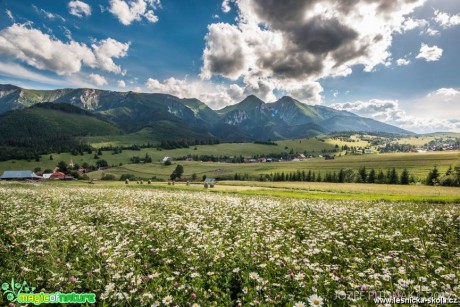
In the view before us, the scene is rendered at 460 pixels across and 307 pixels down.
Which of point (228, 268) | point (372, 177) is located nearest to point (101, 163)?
point (372, 177)

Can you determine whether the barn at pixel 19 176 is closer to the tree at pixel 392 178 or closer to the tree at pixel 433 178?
the tree at pixel 392 178

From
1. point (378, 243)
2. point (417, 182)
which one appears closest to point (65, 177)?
point (378, 243)

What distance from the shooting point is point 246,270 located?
6.49 metres

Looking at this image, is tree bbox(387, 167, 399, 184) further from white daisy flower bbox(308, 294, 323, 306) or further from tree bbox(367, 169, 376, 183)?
white daisy flower bbox(308, 294, 323, 306)

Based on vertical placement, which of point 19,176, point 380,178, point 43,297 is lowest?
point 19,176

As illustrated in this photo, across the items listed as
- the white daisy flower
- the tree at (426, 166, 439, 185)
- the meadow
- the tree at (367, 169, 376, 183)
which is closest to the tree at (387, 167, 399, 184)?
the tree at (367, 169, 376, 183)

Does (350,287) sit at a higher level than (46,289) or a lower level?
higher

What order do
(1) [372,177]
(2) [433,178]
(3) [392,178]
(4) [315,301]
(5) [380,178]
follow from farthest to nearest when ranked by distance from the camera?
(1) [372,177] → (5) [380,178] → (3) [392,178] → (2) [433,178] → (4) [315,301]

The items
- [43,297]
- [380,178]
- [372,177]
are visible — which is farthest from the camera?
[372,177]

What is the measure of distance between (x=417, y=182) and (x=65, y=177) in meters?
157

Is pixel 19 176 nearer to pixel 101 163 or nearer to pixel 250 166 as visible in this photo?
pixel 101 163

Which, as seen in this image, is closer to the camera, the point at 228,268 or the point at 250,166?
the point at 228,268

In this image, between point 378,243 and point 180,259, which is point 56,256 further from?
point 378,243

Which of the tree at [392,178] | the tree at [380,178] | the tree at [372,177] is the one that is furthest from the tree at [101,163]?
the tree at [392,178]
